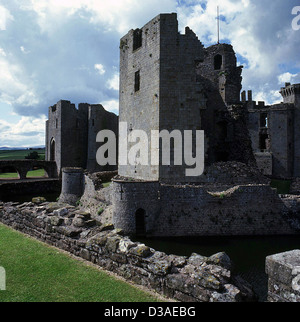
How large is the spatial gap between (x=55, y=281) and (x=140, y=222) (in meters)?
8.18

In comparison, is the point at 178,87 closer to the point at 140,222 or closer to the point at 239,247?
the point at 140,222

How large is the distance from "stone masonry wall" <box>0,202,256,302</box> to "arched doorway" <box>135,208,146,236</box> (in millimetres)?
5581

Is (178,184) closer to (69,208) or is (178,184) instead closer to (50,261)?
(69,208)

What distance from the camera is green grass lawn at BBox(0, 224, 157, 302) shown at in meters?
4.84

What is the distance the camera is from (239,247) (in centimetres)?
1216

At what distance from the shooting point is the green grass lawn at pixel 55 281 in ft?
15.9

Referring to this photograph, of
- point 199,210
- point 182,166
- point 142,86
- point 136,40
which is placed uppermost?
point 136,40

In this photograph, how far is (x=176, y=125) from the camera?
1457 centimetres

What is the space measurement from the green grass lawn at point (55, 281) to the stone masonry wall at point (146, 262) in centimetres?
30

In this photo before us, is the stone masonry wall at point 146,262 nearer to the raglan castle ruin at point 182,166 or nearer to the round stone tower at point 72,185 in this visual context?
the raglan castle ruin at point 182,166

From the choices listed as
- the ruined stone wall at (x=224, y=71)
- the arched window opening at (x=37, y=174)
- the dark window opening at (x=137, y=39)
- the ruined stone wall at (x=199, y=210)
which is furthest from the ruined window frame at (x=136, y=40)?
the arched window opening at (x=37, y=174)

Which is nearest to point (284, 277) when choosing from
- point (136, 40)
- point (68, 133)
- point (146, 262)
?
point (146, 262)

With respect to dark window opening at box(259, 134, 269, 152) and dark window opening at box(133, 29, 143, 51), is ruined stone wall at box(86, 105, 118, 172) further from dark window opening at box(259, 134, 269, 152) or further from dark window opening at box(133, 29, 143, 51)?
dark window opening at box(259, 134, 269, 152)

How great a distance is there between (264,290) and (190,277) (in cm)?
465
